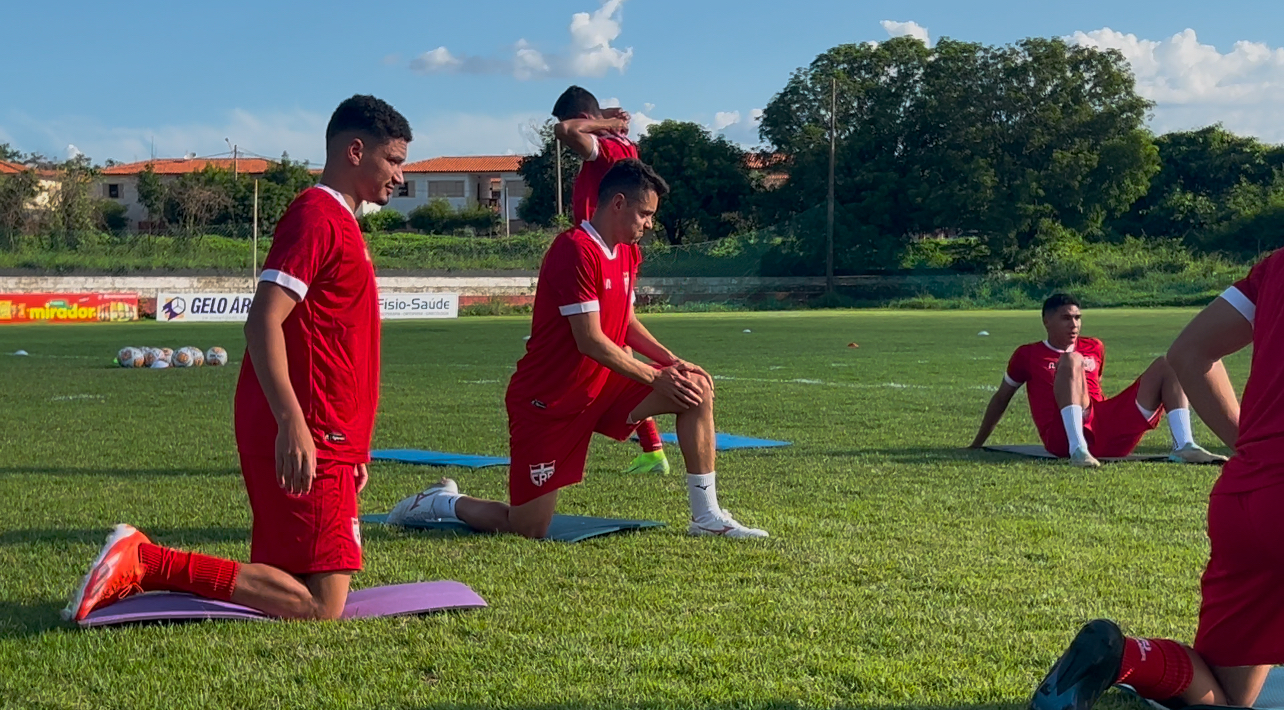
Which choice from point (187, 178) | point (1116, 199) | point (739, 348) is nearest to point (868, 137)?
point (1116, 199)

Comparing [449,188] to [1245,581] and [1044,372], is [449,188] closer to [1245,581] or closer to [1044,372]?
[1044,372]

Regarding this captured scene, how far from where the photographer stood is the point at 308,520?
446cm

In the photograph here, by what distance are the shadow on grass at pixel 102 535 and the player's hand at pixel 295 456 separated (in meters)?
2.32

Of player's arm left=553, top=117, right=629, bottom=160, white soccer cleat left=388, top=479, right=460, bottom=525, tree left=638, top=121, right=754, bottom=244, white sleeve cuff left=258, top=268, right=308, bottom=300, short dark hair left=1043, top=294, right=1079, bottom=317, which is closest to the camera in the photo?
white sleeve cuff left=258, top=268, right=308, bottom=300

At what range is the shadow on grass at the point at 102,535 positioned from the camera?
20.5ft

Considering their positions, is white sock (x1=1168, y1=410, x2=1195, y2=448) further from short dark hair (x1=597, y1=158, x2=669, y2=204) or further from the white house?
the white house

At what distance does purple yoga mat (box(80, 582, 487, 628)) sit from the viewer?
4.47 m

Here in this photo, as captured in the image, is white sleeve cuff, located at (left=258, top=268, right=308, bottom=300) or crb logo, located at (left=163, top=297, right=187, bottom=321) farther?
crb logo, located at (left=163, top=297, right=187, bottom=321)

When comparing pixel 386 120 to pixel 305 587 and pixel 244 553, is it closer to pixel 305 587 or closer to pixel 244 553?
pixel 305 587

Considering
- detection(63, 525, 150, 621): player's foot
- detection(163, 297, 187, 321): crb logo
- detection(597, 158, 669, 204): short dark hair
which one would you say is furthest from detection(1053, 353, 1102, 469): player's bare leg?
detection(163, 297, 187, 321): crb logo

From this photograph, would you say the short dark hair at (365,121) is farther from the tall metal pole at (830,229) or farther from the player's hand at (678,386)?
the tall metal pole at (830,229)

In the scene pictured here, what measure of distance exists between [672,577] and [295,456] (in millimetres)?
1786

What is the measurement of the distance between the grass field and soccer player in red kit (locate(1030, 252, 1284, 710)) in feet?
1.11

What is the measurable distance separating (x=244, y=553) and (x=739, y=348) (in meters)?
18.8
